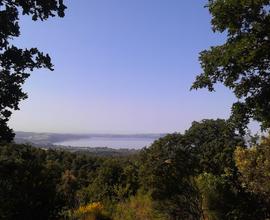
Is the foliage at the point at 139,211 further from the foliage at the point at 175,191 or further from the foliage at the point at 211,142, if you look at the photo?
the foliage at the point at 211,142

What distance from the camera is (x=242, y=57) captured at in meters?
14.2

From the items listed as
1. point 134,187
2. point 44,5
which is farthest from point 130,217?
point 134,187

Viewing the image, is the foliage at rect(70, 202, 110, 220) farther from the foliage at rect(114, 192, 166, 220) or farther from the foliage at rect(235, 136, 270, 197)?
the foliage at rect(235, 136, 270, 197)

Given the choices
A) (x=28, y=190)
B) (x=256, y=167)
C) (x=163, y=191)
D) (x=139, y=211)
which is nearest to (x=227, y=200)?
(x=256, y=167)

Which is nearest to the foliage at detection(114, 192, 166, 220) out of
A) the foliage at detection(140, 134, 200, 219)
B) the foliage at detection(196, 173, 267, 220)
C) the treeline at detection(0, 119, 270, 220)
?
the treeline at detection(0, 119, 270, 220)

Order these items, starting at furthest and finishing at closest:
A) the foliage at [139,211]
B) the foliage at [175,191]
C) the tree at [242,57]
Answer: the foliage at [139,211] < the foliage at [175,191] < the tree at [242,57]

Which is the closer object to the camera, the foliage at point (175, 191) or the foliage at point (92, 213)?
the foliage at point (175, 191)

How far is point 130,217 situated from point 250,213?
9559 mm

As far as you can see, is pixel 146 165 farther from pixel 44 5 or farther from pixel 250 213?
pixel 44 5

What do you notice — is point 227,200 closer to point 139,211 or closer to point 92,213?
point 139,211

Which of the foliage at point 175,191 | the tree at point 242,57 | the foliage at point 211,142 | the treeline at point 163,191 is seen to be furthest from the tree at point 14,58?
the foliage at point 211,142

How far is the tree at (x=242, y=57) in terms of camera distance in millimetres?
14336

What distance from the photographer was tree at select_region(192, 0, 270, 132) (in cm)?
1434

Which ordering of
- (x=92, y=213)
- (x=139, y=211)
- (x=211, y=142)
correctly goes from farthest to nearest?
(x=211, y=142) < (x=139, y=211) < (x=92, y=213)
